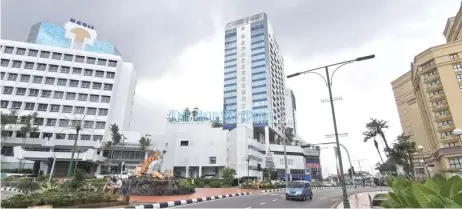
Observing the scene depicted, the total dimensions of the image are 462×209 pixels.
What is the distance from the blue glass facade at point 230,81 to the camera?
93.7 meters

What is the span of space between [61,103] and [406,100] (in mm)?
110347

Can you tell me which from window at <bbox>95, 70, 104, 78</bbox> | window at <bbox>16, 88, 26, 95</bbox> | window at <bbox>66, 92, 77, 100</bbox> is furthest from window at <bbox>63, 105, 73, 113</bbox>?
window at <bbox>95, 70, 104, 78</bbox>

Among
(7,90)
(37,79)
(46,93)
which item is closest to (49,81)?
(37,79)

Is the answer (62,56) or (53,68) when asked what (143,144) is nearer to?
(53,68)

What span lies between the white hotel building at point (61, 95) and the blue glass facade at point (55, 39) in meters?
0.23

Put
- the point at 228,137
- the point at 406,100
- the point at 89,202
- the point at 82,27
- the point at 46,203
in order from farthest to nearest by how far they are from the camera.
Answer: the point at 406,100, the point at 228,137, the point at 82,27, the point at 89,202, the point at 46,203

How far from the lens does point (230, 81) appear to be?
99250 mm

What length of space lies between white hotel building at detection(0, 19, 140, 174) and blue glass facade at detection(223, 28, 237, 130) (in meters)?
35.8

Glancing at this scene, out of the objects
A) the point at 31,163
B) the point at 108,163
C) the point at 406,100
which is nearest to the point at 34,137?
the point at 31,163

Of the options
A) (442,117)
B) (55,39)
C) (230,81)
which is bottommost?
(442,117)

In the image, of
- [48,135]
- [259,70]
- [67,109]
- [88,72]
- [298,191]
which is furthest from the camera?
[259,70]

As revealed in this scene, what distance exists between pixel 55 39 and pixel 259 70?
2538 inches

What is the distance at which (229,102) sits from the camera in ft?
315

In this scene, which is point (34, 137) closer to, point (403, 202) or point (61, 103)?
point (61, 103)
